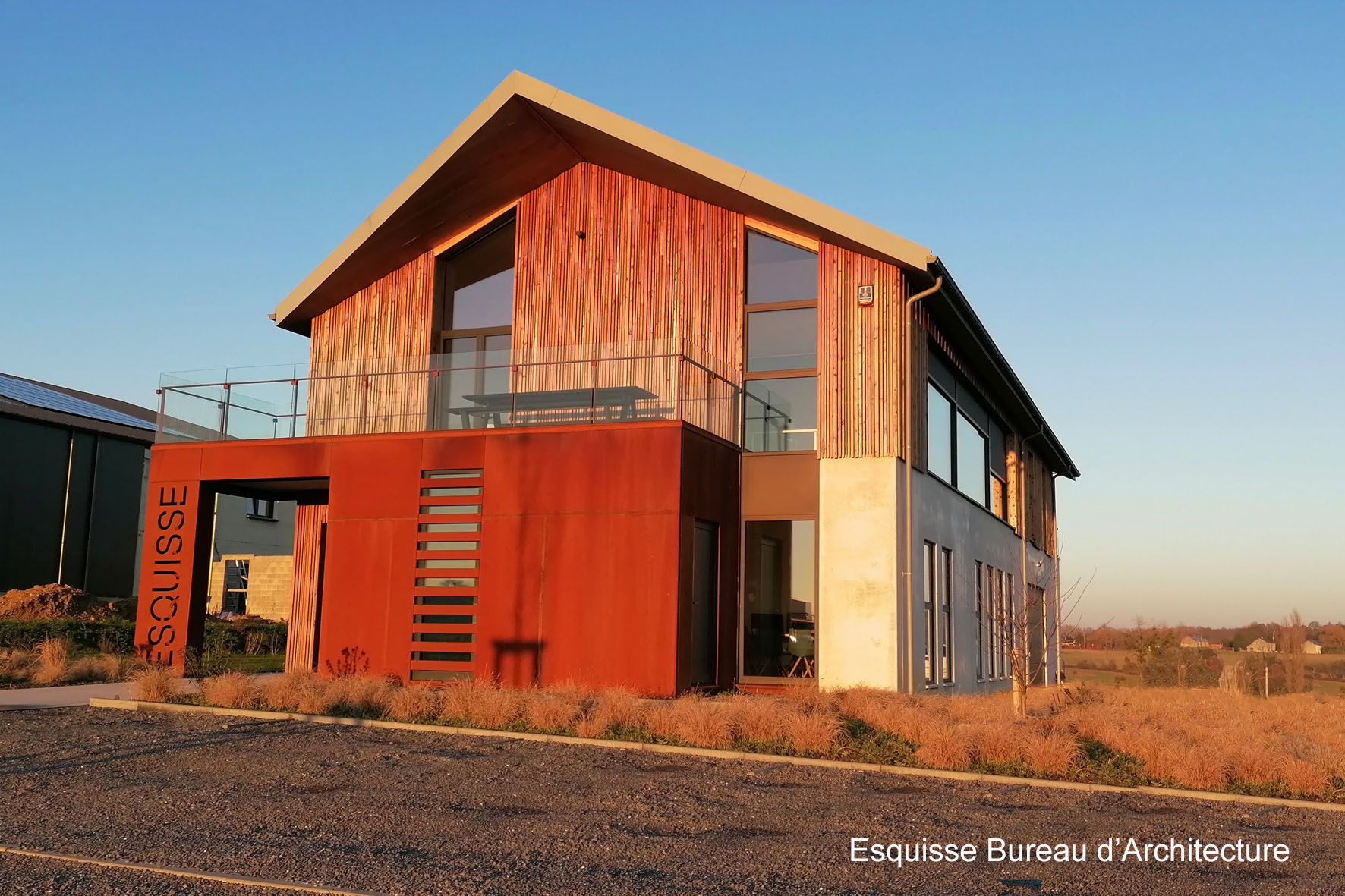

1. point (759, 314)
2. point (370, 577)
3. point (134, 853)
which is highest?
point (759, 314)

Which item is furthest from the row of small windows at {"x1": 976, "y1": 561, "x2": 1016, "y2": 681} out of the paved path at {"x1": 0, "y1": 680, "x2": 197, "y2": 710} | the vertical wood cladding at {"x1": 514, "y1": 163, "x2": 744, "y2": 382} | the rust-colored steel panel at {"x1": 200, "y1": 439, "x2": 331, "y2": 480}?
the paved path at {"x1": 0, "y1": 680, "x2": 197, "y2": 710}

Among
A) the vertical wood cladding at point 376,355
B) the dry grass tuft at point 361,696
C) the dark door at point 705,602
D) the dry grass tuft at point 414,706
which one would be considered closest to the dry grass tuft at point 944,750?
the dark door at point 705,602

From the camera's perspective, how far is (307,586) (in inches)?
798

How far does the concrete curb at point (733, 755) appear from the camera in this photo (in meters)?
9.57

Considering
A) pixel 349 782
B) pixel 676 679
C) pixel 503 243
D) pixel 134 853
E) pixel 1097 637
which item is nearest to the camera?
pixel 134 853

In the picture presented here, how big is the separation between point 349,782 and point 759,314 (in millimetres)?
10613

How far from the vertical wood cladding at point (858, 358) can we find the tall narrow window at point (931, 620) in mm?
2469

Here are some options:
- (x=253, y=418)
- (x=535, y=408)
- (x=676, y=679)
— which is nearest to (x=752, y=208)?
(x=535, y=408)

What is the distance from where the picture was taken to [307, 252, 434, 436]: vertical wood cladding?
18.2 meters

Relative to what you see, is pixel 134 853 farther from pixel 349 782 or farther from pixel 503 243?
pixel 503 243

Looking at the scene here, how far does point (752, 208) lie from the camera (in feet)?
57.9

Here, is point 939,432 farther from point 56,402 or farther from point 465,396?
point 56,402

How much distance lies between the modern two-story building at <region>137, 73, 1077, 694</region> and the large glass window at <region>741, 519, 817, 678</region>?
36 mm

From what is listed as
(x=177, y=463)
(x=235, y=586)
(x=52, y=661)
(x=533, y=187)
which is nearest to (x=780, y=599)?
(x=533, y=187)
